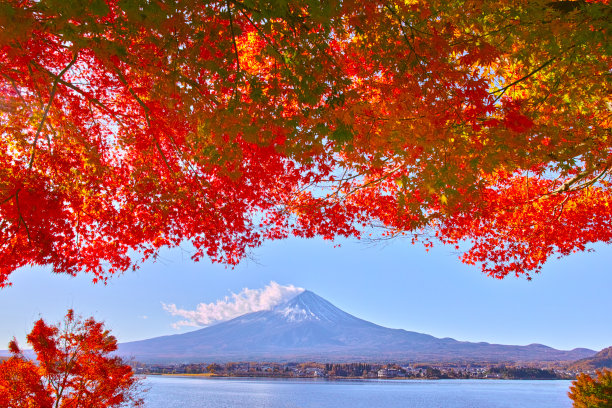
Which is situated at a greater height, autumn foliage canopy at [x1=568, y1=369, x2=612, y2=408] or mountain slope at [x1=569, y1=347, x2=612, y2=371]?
autumn foliage canopy at [x1=568, y1=369, x2=612, y2=408]

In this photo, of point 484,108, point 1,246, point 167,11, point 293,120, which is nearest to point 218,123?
point 293,120

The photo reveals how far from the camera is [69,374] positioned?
1259 centimetres

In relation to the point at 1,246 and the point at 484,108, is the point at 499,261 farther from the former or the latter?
the point at 1,246

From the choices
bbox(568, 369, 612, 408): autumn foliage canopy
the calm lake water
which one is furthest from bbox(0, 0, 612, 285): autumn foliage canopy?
the calm lake water

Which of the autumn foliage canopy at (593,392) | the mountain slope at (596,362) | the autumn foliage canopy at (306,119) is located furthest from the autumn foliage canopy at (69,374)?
the mountain slope at (596,362)

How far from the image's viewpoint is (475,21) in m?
5.08

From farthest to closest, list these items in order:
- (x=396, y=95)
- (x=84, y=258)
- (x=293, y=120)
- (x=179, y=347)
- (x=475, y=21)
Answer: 1. (x=179, y=347)
2. (x=84, y=258)
3. (x=396, y=95)
4. (x=475, y=21)
5. (x=293, y=120)

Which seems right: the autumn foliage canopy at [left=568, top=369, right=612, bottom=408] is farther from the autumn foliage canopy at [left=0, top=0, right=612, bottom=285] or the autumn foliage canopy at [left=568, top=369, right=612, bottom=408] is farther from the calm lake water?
the calm lake water

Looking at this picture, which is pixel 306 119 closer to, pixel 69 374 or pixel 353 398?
pixel 69 374

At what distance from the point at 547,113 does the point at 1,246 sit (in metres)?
10.1

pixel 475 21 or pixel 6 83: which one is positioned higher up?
pixel 6 83

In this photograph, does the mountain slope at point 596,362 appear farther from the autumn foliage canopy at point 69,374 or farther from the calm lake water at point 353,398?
the autumn foliage canopy at point 69,374

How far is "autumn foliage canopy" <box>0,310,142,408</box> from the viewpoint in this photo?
11.6 m

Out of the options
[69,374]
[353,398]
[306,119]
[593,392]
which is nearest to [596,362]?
[353,398]
